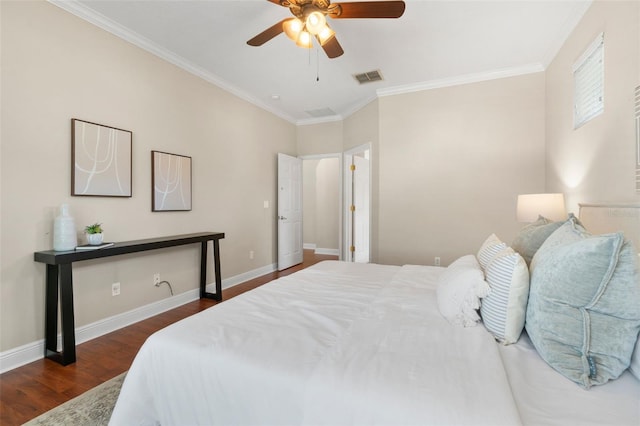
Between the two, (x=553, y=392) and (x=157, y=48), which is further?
(x=157, y=48)

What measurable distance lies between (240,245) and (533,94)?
4274mm

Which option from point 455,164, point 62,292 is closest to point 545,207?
point 455,164

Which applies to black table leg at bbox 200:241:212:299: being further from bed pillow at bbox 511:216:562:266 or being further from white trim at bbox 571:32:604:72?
white trim at bbox 571:32:604:72

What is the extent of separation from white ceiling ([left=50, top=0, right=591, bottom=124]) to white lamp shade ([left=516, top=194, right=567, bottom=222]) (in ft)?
5.10

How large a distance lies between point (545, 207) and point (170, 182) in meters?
3.75

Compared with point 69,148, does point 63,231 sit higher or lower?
lower

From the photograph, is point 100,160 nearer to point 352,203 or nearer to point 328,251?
point 352,203

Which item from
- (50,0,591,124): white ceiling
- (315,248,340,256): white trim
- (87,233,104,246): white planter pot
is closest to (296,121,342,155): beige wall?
(50,0,591,124): white ceiling

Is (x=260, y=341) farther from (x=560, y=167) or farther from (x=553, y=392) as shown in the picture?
(x=560, y=167)

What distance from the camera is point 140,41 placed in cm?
289

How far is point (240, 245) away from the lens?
4320 millimetres

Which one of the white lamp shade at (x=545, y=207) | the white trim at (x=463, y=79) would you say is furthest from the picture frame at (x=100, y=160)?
the white lamp shade at (x=545, y=207)

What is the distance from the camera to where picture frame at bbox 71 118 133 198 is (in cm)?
242

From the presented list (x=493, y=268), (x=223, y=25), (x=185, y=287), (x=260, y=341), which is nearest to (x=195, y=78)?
(x=223, y=25)
